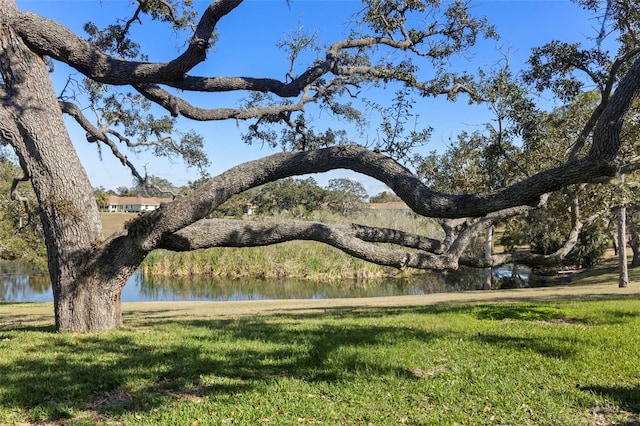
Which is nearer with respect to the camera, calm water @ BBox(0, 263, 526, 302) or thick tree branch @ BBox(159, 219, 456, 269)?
thick tree branch @ BBox(159, 219, 456, 269)

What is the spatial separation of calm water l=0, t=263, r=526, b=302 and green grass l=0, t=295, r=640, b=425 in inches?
623

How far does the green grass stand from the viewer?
404 cm

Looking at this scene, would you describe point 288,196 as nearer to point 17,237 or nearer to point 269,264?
point 269,264

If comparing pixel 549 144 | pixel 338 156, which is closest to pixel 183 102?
pixel 338 156

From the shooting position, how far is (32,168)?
276 inches

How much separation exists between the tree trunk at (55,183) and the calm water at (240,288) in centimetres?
1505

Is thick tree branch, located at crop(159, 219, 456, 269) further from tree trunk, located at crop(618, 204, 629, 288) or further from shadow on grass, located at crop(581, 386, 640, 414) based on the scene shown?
tree trunk, located at crop(618, 204, 629, 288)

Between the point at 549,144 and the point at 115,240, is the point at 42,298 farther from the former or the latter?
the point at 549,144

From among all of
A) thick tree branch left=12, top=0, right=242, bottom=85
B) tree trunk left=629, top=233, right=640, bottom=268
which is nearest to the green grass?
thick tree branch left=12, top=0, right=242, bottom=85

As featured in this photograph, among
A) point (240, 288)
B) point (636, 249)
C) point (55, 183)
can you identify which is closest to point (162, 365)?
point (55, 183)

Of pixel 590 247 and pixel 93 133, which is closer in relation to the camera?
pixel 93 133

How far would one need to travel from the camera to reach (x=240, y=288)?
84.0ft

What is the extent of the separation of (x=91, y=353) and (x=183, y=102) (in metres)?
4.43

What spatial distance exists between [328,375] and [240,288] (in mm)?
21159
